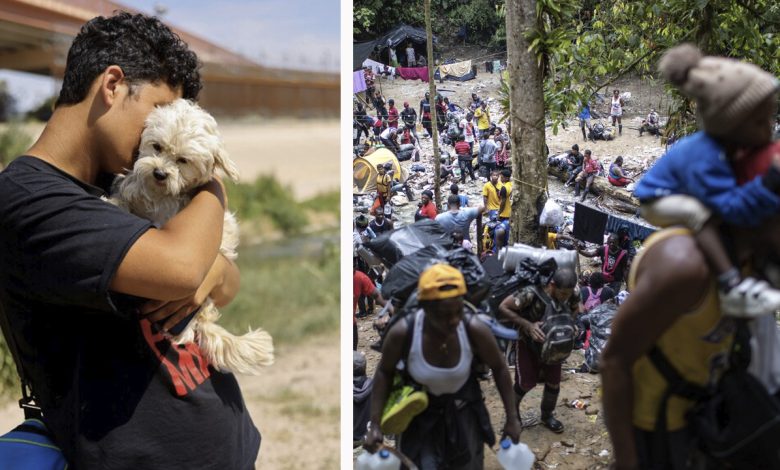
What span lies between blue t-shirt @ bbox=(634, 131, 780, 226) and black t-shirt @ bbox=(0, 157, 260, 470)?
1.31 metres

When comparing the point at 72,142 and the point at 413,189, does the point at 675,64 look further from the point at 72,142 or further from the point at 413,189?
the point at 413,189

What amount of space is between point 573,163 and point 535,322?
27.4ft

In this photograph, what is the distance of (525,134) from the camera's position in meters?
6.12

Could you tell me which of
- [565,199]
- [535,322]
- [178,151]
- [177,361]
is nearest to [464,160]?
[565,199]

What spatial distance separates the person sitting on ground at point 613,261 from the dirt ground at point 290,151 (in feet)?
10.1

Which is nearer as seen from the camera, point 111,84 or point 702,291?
point 702,291

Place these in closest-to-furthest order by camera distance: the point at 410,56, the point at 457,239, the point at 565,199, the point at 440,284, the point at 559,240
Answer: the point at 440,284
the point at 457,239
the point at 559,240
the point at 565,199
the point at 410,56

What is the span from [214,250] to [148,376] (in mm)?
408

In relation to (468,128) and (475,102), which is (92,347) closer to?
(468,128)

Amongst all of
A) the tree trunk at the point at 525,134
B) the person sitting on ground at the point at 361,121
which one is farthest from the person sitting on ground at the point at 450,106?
the tree trunk at the point at 525,134

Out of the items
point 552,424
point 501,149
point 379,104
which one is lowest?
point 552,424

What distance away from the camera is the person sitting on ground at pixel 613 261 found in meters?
7.76

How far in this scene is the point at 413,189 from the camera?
12094 mm

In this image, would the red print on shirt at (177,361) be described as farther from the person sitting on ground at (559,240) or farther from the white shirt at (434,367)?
the person sitting on ground at (559,240)
